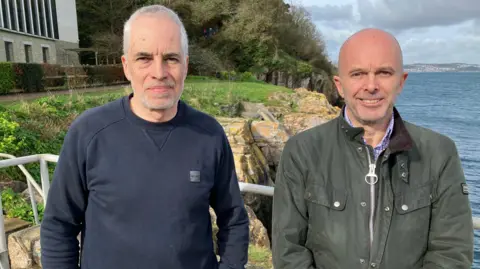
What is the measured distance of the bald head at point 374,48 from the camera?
1759mm

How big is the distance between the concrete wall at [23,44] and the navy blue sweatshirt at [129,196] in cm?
2647

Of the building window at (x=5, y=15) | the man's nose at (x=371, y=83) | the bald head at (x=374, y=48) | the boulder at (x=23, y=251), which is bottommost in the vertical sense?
the boulder at (x=23, y=251)

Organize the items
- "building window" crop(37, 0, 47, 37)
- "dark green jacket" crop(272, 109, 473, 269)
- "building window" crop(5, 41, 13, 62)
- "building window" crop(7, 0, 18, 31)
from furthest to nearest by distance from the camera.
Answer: "building window" crop(37, 0, 47, 37) < "building window" crop(7, 0, 18, 31) < "building window" crop(5, 41, 13, 62) < "dark green jacket" crop(272, 109, 473, 269)

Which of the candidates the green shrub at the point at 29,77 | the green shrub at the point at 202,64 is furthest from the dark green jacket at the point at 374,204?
the green shrub at the point at 202,64

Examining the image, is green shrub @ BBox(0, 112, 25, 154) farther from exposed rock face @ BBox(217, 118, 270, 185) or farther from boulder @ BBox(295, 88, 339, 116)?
boulder @ BBox(295, 88, 339, 116)

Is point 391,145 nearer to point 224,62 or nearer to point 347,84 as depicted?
point 347,84

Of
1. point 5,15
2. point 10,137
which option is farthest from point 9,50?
point 10,137

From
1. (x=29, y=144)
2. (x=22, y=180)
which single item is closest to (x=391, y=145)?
(x=22, y=180)

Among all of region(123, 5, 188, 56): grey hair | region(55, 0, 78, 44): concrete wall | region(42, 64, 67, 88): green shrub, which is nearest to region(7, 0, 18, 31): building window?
region(55, 0, 78, 44): concrete wall

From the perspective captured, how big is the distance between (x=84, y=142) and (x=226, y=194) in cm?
71

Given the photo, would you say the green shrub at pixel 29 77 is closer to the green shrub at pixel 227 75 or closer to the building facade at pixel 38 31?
the building facade at pixel 38 31

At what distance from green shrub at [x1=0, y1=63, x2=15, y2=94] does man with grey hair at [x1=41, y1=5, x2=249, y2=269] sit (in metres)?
14.8

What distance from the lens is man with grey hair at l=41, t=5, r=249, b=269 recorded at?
176 cm

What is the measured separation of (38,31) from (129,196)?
105ft
